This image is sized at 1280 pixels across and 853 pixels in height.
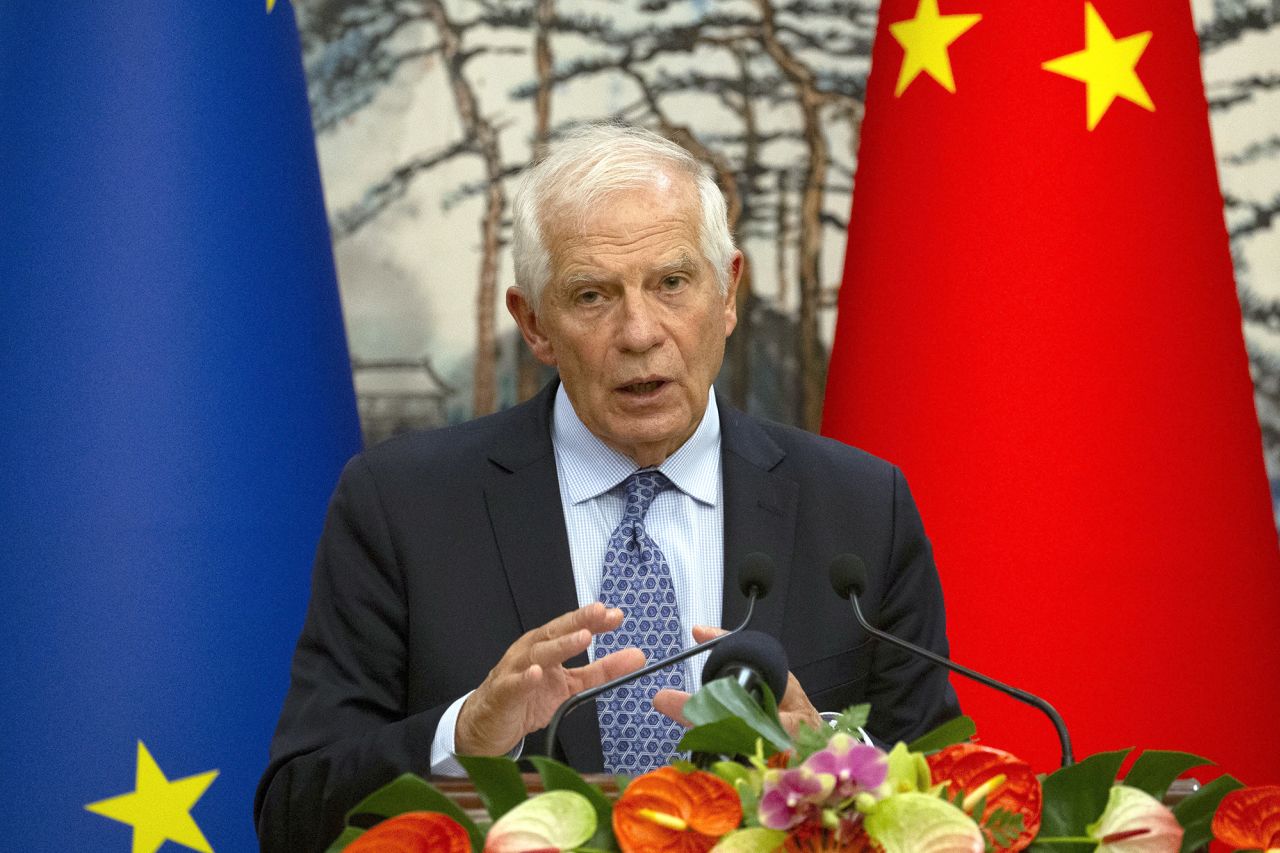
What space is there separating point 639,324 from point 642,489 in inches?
9.7

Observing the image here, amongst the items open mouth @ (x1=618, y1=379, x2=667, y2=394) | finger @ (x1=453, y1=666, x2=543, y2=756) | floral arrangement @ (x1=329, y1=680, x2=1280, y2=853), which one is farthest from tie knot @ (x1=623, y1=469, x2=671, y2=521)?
floral arrangement @ (x1=329, y1=680, x2=1280, y2=853)

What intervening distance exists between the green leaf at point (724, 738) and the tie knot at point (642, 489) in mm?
959

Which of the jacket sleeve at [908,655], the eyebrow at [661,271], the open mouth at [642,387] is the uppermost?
the eyebrow at [661,271]

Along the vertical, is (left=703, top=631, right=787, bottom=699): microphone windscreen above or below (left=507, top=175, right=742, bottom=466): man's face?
below

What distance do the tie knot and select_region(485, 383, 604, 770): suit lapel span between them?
99mm

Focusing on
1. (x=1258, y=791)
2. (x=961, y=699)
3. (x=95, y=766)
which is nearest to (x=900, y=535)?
(x=961, y=699)

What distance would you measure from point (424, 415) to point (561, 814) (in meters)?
2.22

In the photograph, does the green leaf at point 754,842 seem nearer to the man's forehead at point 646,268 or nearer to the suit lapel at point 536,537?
the suit lapel at point 536,537

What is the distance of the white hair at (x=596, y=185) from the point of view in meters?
1.96

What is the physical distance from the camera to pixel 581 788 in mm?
1033

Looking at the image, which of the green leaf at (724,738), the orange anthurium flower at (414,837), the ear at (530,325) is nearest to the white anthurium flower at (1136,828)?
the green leaf at (724,738)

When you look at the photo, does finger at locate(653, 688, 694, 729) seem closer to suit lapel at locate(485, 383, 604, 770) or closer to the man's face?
suit lapel at locate(485, 383, 604, 770)

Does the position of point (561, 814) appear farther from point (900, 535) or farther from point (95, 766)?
point (95, 766)

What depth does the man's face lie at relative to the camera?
194 cm
